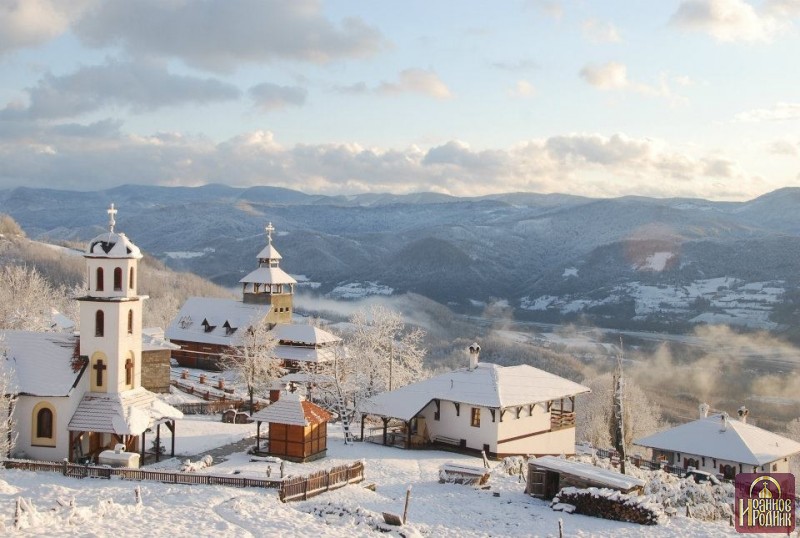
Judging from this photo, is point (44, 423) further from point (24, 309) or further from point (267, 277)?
point (267, 277)

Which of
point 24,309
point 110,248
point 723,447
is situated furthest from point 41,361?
point 723,447

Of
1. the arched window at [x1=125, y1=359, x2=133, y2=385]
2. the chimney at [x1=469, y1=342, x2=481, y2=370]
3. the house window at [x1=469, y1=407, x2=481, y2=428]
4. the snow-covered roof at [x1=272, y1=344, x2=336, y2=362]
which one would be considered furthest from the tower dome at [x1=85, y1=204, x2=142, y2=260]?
the snow-covered roof at [x1=272, y1=344, x2=336, y2=362]

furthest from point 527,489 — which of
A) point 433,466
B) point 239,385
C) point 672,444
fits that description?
point 239,385

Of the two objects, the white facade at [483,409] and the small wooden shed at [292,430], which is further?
the white facade at [483,409]

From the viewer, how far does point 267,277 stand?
227 ft

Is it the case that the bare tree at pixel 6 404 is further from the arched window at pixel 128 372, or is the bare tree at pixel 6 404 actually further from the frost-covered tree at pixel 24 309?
the frost-covered tree at pixel 24 309

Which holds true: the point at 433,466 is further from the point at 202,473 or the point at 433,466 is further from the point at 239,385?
the point at 239,385

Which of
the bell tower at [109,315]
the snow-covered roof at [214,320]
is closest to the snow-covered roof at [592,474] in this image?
the bell tower at [109,315]

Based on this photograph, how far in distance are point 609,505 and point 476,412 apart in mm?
14315

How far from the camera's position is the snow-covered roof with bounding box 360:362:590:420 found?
41094 millimetres

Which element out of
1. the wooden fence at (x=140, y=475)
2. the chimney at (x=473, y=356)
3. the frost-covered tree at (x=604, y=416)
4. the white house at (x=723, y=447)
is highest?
the chimney at (x=473, y=356)

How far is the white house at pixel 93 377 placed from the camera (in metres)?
32.3

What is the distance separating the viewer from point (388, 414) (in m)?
41.3

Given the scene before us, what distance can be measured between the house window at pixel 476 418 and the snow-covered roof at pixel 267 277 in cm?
3119
